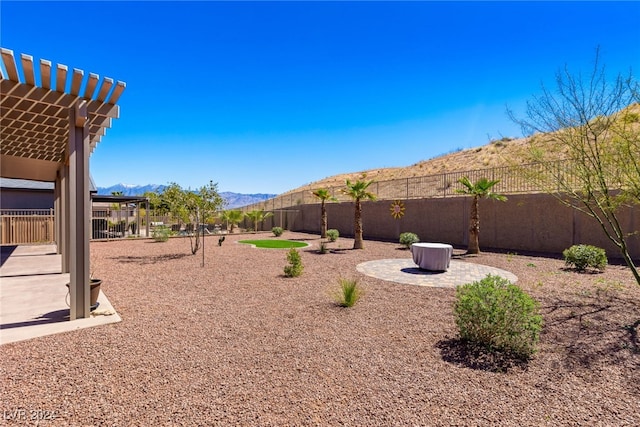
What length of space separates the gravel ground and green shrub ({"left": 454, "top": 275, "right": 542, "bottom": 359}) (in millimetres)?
258

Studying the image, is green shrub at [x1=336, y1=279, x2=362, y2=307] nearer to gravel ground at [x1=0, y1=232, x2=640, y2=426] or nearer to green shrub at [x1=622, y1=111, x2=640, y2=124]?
gravel ground at [x1=0, y1=232, x2=640, y2=426]

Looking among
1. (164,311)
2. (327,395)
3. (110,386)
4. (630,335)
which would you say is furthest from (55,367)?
(630,335)

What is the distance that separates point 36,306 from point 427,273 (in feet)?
32.9

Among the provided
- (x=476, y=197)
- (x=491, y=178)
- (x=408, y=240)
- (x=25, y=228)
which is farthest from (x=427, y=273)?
(x=25, y=228)

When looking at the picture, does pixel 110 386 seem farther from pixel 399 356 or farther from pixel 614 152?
pixel 614 152

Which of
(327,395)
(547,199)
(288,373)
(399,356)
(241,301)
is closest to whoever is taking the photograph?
(327,395)

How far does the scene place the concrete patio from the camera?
5193mm

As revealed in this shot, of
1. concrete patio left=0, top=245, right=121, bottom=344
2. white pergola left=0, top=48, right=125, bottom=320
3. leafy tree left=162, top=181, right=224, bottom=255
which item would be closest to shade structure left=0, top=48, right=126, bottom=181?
white pergola left=0, top=48, right=125, bottom=320

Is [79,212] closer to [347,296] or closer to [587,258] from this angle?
[347,296]

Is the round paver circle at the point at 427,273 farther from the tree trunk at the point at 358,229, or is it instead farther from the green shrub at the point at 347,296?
the tree trunk at the point at 358,229

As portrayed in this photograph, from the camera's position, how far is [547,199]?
14898 mm

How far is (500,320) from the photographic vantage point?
4523 millimetres

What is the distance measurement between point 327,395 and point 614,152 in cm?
710

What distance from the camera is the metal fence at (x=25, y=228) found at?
18.6 m
